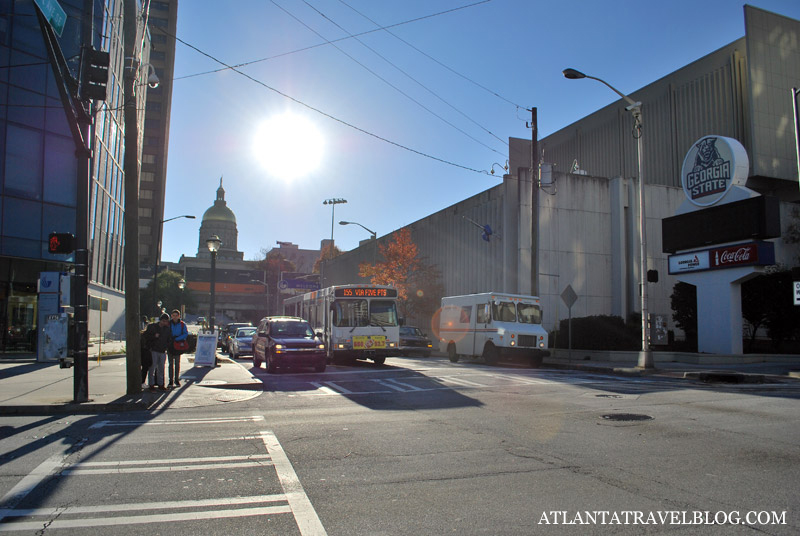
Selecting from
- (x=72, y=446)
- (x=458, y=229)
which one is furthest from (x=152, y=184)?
(x=72, y=446)

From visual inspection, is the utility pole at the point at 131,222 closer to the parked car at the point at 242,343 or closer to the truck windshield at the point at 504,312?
the truck windshield at the point at 504,312

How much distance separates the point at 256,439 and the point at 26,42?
26.4 metres

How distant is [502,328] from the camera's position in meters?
22.2

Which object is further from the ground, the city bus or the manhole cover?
the city bus

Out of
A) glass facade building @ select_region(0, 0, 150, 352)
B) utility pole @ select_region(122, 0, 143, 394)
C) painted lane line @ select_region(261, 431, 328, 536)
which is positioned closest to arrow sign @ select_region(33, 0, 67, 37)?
utility pole @ select_region(122, 0, 143, 394)

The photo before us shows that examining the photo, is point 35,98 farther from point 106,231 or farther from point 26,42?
point 106,231

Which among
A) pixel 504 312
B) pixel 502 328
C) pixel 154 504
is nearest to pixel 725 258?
pixel 504 312

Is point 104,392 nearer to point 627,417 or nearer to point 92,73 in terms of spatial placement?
point 92,73

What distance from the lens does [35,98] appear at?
85.9 feet

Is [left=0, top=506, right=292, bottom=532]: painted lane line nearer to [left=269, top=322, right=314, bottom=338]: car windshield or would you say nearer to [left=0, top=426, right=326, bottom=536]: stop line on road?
[left=0, top=426, right=326, bottom=536]: stop line on road

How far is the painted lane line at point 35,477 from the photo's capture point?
509 cm

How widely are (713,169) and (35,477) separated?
25.5 metres

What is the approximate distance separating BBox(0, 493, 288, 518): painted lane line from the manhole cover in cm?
598

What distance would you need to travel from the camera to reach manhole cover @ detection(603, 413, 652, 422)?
29.9 ft
